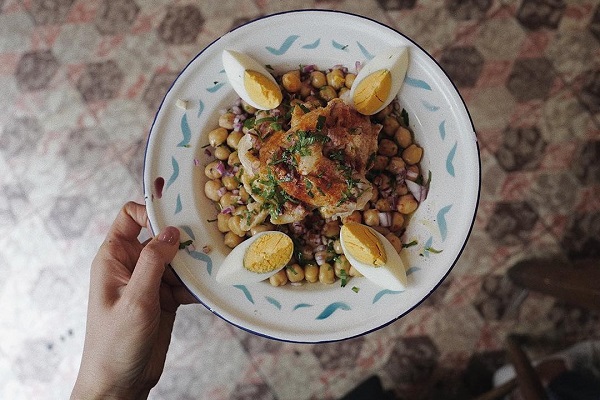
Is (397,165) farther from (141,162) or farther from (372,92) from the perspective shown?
(141,162)

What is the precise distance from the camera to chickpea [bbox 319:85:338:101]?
1268 mm

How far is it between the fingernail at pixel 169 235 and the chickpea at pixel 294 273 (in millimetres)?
282

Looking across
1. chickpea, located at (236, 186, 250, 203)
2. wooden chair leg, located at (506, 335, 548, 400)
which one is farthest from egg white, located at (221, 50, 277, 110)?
wooden chair leg, located at (506, 335, 548, 400)

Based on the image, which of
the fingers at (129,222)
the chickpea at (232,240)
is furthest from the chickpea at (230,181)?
the fingers at (129,222)

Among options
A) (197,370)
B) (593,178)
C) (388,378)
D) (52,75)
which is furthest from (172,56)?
(593,178)

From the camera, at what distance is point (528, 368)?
1562mm

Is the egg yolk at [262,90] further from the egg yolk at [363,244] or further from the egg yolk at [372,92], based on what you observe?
the egg yolk at [363,244]

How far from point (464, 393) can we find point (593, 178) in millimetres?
917

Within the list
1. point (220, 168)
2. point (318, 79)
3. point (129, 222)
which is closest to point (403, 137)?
point (318, 79)

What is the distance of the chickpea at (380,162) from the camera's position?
50.2 inches

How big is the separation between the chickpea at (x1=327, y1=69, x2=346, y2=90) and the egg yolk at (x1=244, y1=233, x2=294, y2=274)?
40cm

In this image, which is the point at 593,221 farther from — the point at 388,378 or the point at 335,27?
the point at 335,27

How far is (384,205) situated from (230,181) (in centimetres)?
39

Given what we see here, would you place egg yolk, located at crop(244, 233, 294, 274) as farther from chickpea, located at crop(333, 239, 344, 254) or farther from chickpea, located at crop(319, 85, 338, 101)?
chickpea, located at crop(319, 85, 338, 101)
